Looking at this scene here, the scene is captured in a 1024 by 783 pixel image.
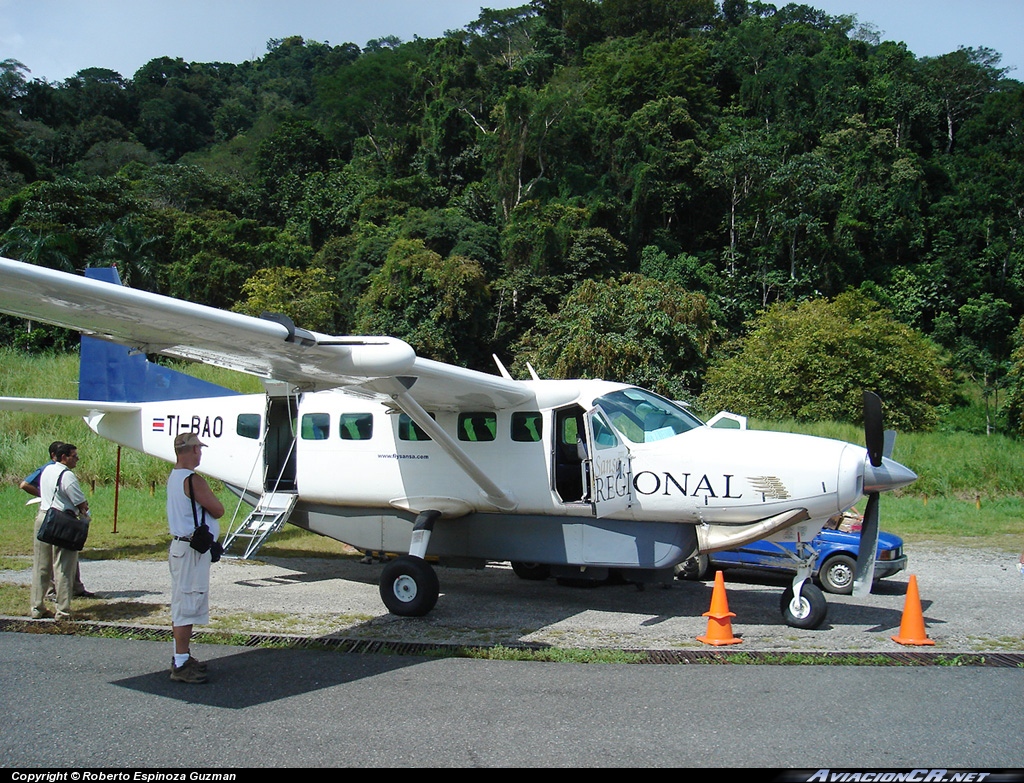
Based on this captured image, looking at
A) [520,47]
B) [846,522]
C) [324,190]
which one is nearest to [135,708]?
[846,522]

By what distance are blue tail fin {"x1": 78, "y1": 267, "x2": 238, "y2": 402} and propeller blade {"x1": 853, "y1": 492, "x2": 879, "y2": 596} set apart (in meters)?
8.78

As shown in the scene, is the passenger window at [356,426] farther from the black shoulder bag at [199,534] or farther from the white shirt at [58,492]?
the black shoulder bag at [199,534]

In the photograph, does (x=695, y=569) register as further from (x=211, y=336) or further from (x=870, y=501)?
(x=211, y=336)

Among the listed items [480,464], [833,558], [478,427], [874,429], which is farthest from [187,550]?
[833,558]

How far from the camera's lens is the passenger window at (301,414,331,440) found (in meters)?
11.3

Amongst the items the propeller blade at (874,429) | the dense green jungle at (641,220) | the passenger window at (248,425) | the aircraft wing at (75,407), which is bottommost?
the propeller blade at (874,429)

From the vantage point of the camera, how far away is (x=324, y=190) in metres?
53.0

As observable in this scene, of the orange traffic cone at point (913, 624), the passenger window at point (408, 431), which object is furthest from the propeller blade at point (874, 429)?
the passenger window at point (408, 431)

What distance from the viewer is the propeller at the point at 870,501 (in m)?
8.84

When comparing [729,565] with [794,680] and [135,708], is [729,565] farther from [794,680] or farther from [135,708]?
[135,708]

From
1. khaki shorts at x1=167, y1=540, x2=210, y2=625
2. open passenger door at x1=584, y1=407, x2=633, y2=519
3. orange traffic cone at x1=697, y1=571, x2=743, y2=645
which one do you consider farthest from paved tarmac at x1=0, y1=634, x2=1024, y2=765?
open passenger door at x1=584, y1=407, x2=633, y2=519

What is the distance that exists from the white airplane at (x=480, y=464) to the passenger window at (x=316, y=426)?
0.05 feet

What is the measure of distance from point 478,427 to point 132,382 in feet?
18.9

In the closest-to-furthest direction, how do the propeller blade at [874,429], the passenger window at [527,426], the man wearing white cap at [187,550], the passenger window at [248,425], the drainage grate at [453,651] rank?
1. the man wearing white cap at [187,550]
2. the drainage grate at [453,651]
3. the propeller blade at [874,429]
4. the passenger window at [527,426]
5. the passenger window at [248,425]
